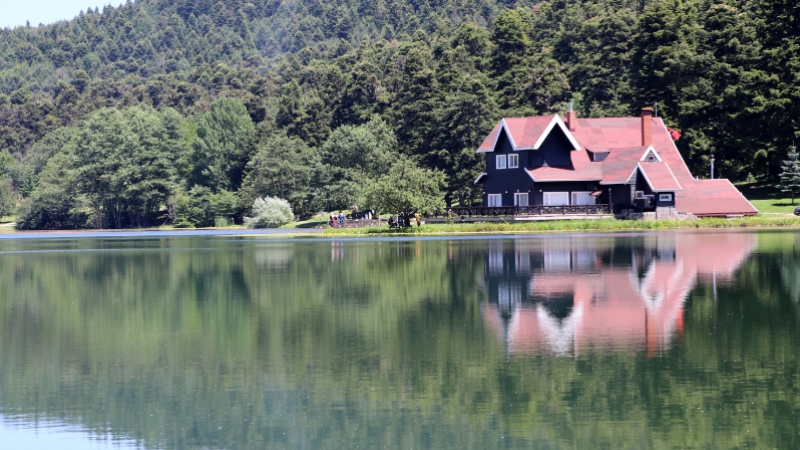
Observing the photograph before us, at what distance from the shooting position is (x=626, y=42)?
106m

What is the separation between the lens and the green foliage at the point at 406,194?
6988 cm

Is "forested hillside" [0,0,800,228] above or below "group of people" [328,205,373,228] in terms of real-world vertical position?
above

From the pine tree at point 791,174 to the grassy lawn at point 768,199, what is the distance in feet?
3.77

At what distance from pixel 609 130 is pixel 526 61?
1031 inches

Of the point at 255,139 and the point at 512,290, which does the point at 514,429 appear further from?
the point at 255,139

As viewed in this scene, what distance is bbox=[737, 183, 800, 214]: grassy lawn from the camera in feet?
241

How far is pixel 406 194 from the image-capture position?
69688 millimetres

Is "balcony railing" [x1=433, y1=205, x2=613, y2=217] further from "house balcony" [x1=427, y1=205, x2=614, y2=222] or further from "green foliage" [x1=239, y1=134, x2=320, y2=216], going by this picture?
"green foliage" [x1=239, y1=134, x2=320, y2=216]

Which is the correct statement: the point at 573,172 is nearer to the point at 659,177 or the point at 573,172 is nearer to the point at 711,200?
the point at 659,177

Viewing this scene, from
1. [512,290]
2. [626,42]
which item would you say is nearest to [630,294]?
[512,290]

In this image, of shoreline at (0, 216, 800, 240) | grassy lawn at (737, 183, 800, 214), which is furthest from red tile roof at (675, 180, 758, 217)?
shoreline at (0, 216, 800, 240)

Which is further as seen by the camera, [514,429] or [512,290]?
[512,290]

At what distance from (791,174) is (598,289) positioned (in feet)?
165

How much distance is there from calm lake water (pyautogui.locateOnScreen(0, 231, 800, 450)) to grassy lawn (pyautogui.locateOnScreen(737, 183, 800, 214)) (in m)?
38.7
